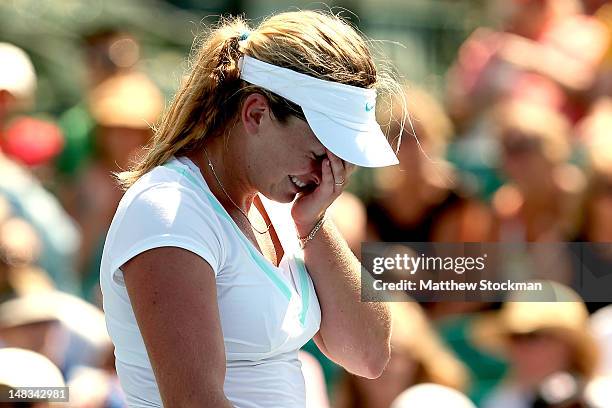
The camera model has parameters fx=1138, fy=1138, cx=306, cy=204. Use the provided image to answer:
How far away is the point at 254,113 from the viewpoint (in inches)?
70.4

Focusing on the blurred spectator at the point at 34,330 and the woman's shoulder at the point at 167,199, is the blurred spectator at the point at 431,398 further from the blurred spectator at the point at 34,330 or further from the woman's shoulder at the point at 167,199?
the woman's shoulder at the point at 167,199

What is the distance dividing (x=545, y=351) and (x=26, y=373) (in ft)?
4.78

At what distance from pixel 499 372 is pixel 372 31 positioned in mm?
2307

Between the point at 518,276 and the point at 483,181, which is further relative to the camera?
the point at 483,181

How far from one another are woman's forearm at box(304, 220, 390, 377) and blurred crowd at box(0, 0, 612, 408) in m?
1.04

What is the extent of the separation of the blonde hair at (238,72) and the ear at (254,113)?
0.4 inches

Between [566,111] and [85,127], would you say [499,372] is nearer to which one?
[566,111]

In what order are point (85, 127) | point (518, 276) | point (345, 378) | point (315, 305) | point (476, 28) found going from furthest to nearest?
1. point (476, 28)
2. point (85, 127)
3. point (518, 276)
4. point (345, 378)
5. point (315, 305)

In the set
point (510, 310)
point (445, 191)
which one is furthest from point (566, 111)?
point (510, 310)

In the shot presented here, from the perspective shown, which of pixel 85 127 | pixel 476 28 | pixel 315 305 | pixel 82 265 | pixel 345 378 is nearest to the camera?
pixel 315 305

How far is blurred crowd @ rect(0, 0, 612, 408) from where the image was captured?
130 inches

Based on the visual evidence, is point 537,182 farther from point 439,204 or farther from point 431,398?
point 431,398

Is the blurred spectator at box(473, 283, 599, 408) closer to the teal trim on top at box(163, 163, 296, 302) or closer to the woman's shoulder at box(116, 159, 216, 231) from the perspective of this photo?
the teal trim on top at box(163, 163, 296, 302)

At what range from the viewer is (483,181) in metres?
4.05
